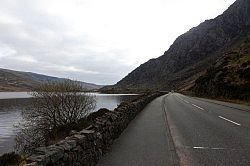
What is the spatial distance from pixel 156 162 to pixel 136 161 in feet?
1.77

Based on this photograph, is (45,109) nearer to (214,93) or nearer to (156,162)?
(156,162)

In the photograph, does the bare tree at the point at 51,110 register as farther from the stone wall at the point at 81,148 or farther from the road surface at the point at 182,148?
the stone wall at the point at 81,148

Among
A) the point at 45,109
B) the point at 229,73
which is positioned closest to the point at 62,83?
the point at 45,109

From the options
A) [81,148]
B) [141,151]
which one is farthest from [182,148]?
[81,148]

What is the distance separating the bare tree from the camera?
2739 centimetres

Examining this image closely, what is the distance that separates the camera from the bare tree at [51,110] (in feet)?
89.9

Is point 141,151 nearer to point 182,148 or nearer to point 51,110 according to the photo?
point 182,148

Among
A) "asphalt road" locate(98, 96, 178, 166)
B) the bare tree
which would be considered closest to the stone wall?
"asphalt road" locate(98, 96, 178, 166)

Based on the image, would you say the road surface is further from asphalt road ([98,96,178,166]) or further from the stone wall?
the stone wall

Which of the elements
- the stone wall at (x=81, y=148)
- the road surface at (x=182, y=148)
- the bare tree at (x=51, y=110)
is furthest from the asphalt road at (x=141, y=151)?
the bare tree at (x=51, y=110)

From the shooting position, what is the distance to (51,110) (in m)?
28.9

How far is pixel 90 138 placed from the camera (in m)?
8.92

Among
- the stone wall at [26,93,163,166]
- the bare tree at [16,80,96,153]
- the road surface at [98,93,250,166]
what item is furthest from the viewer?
the bare tree at [16,80,96,153]

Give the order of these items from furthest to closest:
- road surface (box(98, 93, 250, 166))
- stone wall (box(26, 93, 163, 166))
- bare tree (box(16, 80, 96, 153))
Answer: bare tree (box(16, 80, 96, 153))
road surface (box(98, 93, 250, 166))
stone wall (box(26, 93, 163, 166))
